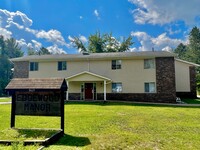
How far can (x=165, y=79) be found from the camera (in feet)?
72.6

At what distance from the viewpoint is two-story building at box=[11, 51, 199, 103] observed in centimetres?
2217

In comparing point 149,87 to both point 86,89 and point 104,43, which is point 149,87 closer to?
point 86,89

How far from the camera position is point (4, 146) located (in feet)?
19.7

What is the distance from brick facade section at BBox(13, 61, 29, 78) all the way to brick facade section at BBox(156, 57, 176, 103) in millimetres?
16292

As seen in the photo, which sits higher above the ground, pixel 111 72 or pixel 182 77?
pixel 111 72

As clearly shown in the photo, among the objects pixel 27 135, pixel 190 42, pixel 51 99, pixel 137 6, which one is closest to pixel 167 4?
pixel 137 6

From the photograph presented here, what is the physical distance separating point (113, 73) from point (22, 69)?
1182 cm

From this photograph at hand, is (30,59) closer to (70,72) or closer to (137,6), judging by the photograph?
(70,72)

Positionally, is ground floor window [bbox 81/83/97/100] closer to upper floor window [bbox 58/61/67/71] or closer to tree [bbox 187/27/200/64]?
upper floor window [bbox 58/61/67/71]

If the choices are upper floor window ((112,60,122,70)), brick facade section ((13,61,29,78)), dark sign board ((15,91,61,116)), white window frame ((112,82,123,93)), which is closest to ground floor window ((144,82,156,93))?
white window frame ((112,82,123,93))

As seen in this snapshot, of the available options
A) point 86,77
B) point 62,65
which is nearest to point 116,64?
point 86,77

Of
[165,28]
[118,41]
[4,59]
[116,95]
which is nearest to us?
[116,95]

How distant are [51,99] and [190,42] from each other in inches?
2507

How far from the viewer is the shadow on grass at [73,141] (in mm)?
6422
